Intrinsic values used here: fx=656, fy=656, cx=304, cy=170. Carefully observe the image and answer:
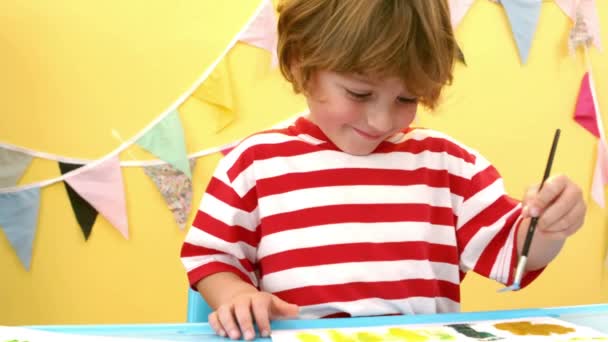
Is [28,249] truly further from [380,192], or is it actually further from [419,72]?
[419,72]

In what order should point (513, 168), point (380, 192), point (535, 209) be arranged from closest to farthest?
point (535, 209) → point (380, 192) → point (513, 168)

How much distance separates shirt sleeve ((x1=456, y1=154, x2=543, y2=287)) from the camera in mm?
786

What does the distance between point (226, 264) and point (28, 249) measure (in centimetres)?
72

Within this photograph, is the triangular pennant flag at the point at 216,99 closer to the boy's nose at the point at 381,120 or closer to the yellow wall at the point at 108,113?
the yellow wall at the point at 108,113

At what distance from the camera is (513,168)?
1.58m

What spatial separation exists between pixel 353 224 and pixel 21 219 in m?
0.80

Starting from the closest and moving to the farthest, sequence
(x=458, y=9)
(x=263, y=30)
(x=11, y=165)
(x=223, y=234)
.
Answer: (x=223, y=234), (x=11, y=165), (x=263, y=30), (x=458, y=9)

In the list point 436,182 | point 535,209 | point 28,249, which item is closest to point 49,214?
point 28,249

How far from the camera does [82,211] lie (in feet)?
4.37

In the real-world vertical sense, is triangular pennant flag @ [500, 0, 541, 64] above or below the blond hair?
above

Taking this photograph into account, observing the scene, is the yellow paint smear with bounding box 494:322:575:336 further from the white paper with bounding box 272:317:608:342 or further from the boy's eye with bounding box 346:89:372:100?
the boy's eye with bounding box 346:89:372:100

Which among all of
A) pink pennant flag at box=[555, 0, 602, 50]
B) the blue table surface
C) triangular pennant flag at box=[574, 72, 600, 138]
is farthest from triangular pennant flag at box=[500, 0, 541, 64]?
the blue table surface

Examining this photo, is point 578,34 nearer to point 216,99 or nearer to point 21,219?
point 216,99

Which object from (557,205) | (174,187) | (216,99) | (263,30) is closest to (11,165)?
(174,187)
